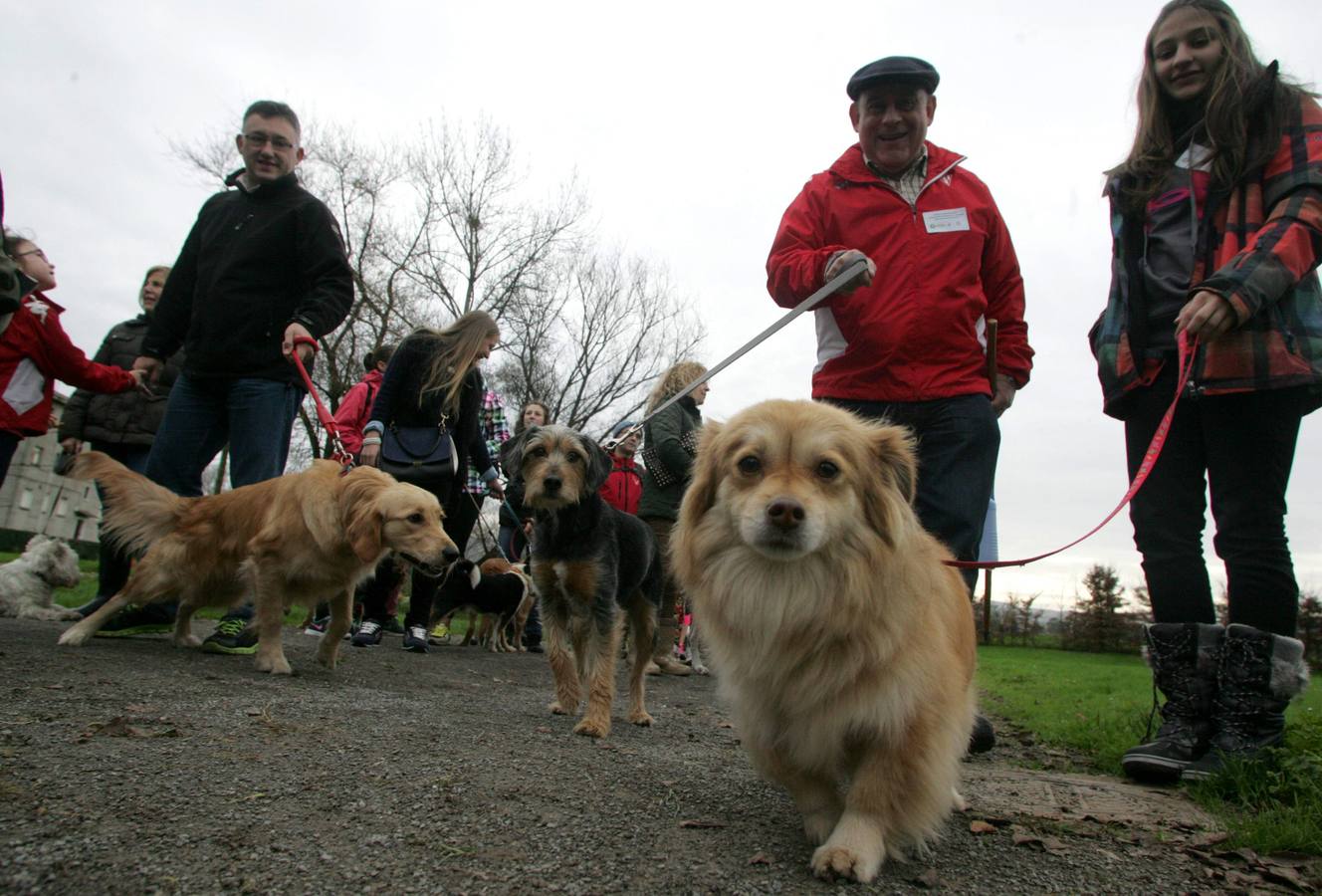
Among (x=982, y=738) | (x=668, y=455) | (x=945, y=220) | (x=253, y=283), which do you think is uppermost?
(x=945, y=220)

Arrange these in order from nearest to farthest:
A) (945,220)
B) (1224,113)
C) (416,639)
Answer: (1224,113) < (945,220) < (416,639)

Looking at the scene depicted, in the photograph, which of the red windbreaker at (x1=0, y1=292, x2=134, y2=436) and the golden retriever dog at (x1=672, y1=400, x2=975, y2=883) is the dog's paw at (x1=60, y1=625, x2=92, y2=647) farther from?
the golden retriever dog at (x1=672, y1=400, x2=975, y2=883)

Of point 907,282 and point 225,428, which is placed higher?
point 907,282

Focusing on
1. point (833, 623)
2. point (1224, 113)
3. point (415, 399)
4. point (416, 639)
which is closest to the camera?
point (833, 623)

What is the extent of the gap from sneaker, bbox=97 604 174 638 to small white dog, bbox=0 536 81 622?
6.38 feet

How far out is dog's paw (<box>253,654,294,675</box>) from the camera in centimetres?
474

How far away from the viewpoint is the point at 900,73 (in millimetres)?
3592

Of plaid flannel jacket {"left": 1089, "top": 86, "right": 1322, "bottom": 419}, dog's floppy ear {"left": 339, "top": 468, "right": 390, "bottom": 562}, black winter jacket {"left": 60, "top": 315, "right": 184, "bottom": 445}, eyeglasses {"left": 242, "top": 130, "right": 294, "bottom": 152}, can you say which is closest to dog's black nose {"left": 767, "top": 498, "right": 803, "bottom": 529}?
plaid flannel jacket {"left": 1089, "top": 86, "right": 1322, "bottom": 419}

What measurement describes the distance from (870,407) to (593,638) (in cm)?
203

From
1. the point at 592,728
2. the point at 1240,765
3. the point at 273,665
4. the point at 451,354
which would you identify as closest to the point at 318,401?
the point at 451,354

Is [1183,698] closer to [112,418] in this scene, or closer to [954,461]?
[954,461]

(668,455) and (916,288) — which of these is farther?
(668,455)

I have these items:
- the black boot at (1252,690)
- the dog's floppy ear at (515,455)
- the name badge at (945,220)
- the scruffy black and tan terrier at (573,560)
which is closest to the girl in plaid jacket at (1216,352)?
the black boot at (1252,690)

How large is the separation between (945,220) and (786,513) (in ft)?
6.38
